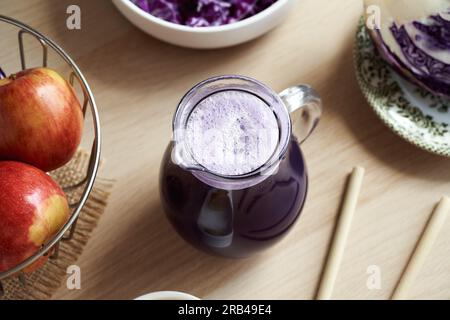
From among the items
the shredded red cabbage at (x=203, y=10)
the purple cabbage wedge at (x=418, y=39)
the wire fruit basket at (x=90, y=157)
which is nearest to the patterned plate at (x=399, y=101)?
the purple cabbage wedge at (x=418, y=39)

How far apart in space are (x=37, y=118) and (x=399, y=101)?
0.39m

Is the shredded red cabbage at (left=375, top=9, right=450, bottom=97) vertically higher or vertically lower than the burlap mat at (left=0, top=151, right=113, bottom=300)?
higher

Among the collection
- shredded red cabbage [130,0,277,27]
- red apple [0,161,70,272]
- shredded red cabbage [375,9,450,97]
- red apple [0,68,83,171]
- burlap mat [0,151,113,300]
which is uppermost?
shredded red cabbage [375,9,450,97]

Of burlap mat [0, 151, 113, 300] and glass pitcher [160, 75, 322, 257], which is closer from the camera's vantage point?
glass pitcher [160, 75, 322, 257]

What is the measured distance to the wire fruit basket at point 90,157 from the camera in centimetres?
58

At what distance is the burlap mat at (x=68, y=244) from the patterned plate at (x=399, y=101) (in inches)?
12.0

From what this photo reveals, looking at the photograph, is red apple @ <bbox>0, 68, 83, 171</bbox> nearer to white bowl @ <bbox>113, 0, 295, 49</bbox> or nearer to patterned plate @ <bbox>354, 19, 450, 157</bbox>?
white bowl @ <bbox>113, 0, 295, 49</bbox>

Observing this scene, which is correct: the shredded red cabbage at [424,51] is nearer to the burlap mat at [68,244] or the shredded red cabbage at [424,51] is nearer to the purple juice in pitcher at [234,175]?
the purple juice in pitcher at [234,175]

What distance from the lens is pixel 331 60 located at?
2.51ft

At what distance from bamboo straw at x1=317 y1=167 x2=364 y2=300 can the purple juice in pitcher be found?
0.09 meters

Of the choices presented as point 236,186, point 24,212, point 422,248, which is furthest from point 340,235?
point 24,212

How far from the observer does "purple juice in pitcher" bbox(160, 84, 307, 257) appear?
0.55m

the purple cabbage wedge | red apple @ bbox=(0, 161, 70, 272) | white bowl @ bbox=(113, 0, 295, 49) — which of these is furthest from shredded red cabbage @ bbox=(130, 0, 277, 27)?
red apple @ bbox=(0, 161, 70, 272)
